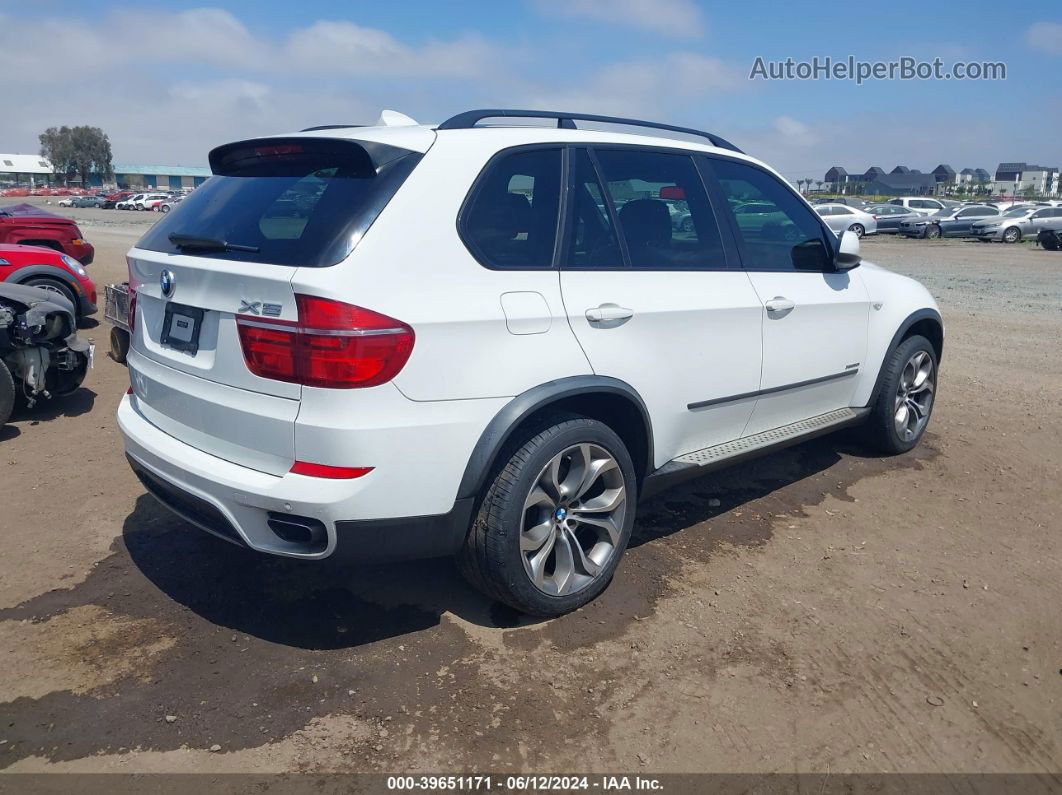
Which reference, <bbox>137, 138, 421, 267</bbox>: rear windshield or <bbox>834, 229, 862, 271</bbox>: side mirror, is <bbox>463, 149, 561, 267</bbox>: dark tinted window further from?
<bbox>834, 229, 862, 271</bbox>: side mirror

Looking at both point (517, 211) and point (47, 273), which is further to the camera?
point (47, 273)

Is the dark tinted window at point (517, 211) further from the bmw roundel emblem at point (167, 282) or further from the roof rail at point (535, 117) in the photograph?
the bmw roundel emblem at point (167, 282)

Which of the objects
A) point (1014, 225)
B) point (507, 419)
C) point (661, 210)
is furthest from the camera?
point (1014, 225)

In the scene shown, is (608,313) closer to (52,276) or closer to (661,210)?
(661,210)

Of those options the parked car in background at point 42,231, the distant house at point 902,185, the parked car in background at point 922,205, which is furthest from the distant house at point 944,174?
the parked car in background at point 42,231

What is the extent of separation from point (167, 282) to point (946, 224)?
37560 mm

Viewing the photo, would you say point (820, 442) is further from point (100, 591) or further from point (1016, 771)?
point (100, 591)

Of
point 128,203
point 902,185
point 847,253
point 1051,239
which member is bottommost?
point 847,253

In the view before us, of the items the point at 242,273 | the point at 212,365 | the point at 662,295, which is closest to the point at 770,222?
the point at 662,295

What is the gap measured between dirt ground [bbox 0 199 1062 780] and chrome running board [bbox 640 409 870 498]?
431 millimetres

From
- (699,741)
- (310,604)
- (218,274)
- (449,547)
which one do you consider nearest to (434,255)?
(218,274)

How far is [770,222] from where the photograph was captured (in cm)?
436

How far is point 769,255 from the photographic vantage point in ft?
13.9

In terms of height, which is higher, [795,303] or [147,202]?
[147,202]
